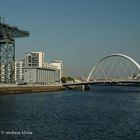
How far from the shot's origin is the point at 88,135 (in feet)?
83.8

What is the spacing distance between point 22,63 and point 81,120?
158724 mm

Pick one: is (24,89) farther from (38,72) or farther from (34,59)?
(34,59)

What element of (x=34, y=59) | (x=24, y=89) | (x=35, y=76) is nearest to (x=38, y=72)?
(x=35, y=76)

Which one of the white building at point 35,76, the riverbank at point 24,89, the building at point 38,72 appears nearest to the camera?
the riverbank at point 24,89

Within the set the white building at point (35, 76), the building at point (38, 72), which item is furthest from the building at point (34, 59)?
the white building at point (35, 76)

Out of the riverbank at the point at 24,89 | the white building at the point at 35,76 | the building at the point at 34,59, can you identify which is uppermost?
the building at the point at 34,59

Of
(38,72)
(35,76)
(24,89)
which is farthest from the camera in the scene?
(38,72)

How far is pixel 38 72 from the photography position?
472ft

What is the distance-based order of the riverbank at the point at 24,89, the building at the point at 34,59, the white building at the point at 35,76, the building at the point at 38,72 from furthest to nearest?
the building at the point at 34,59 → the building at the point at 38,72 → the white building at the point at 35,76 → the riverbank at the point at 24,89

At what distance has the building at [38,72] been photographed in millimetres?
143000

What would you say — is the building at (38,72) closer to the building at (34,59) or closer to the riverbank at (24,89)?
the building at (34,59)

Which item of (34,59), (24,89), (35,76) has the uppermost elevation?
(34,59)

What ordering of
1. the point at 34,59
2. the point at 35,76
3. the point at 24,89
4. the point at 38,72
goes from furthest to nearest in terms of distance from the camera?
1. the point at 34,59
2. the point at 38,72
3. the point at 35,76
4. the point at 24,89

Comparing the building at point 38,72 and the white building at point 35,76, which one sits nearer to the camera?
the white building at point 35,76
